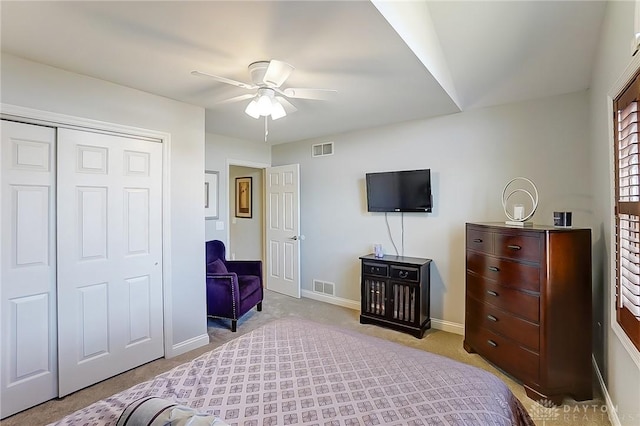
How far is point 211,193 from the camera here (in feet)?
13.8

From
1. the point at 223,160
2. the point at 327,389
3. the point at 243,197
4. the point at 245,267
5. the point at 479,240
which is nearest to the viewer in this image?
the point at 327,389

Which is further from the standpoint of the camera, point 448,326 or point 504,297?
point 448,326

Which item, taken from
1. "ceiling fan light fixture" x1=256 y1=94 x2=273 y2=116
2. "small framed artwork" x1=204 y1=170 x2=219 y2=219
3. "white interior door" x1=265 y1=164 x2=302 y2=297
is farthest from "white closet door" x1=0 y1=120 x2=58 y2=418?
"white interior door" x1=265 y1=164 x2=302 y2=297

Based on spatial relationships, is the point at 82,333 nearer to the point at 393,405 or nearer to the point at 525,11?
the point at 393,405

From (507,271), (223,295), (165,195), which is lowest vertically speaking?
(223,295)

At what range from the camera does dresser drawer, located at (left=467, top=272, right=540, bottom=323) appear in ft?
7.35

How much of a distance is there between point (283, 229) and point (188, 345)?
7.14 feet

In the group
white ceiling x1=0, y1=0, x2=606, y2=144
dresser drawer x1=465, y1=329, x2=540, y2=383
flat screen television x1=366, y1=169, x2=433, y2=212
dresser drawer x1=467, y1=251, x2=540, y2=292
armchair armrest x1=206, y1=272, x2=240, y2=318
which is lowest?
dresser drawer x1=465, y1=329, x2=540, y2=383

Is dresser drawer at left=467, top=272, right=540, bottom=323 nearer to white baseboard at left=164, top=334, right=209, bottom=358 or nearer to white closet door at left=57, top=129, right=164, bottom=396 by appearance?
white baseboard at left=164, top=334, right=209, bottom=358

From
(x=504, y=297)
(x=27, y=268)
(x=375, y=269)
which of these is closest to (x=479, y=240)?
(x=504, y=297)

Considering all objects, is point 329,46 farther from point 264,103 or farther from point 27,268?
point 27,268

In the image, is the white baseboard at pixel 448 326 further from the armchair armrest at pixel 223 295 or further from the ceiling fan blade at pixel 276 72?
the ceiling fan blade at pixel 276 72

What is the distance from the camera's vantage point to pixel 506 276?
2.44 metres

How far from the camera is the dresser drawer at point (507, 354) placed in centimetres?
224
